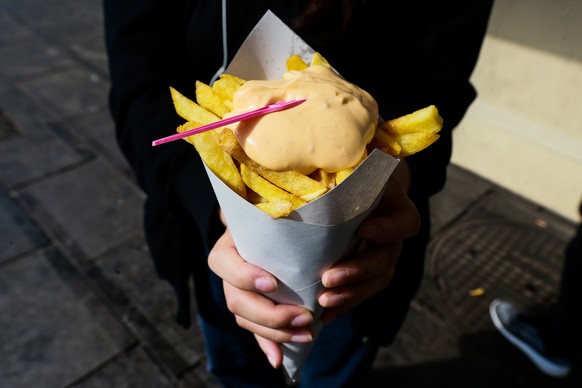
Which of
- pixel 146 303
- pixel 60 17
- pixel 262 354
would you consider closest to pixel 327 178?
pixel 262 354

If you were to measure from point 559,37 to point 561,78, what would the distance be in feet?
1.09

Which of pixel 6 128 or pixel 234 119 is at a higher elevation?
pixel 234 119

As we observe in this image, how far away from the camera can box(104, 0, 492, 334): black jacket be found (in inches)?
63.1

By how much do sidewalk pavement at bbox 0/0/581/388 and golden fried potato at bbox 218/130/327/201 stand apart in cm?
219

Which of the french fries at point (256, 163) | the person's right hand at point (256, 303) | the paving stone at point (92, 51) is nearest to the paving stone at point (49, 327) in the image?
the person's right hand at point (256, 303)

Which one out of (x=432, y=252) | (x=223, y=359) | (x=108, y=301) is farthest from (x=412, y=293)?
(x=108, y=301)

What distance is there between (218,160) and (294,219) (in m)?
0.22

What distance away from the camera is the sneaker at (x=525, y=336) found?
300 centimetres

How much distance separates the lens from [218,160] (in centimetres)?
106

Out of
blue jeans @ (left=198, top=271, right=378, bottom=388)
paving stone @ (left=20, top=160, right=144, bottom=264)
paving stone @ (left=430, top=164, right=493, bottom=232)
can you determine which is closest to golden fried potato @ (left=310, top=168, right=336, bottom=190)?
blue jeans @ (left=198, top=271, right=378, bottom=388)

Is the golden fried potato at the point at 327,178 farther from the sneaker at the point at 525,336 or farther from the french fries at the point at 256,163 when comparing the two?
the sneaker at the point at 525,336

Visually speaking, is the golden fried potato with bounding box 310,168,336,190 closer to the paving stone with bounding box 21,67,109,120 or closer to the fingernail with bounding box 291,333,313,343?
the fingernail with bounding box 291,333,313,343

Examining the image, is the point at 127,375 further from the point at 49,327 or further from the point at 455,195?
the point at 455,195

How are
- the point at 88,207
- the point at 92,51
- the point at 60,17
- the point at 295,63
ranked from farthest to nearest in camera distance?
the point at 60,17 < the point at 92,51 < the point at 88,207 < the point at 295,63
